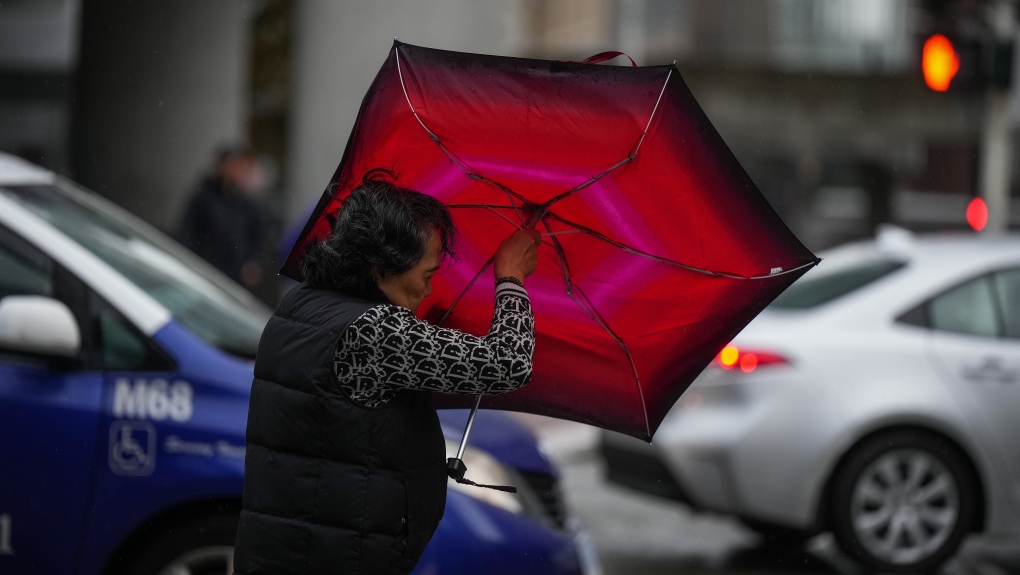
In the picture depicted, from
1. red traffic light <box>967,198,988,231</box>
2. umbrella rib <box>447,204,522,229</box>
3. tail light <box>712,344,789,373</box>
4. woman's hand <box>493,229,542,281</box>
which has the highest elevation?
red traffic light <box>967,198,988,231</box>

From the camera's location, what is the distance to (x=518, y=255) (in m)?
2.62

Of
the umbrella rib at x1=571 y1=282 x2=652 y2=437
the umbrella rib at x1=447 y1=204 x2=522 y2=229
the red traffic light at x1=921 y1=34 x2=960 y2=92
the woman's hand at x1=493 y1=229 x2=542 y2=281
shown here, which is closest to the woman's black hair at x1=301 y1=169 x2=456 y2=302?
the woman's hand at x1=493 y1=229 x2=542 y2=281

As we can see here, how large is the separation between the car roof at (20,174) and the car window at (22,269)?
359 millimetres

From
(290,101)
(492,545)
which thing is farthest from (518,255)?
(290,101)

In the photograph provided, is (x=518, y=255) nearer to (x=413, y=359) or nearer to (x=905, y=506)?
(x=413, y=359)

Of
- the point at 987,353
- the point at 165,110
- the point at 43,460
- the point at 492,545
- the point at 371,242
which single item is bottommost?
the point at 492,545

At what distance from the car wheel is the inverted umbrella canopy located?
130 inches

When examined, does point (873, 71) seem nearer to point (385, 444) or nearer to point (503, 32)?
point (503, 32)

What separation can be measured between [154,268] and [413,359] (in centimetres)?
253

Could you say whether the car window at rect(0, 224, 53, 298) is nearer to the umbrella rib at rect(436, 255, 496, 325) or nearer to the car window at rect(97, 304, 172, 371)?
the car window at rect(97, 304, 172, 371)

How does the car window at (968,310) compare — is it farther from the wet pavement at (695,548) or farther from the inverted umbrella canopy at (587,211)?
the inverted umbrella canopy at (587,211)

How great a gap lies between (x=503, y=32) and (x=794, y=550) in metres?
5.85

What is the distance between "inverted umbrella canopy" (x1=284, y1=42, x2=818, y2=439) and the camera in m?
2.59

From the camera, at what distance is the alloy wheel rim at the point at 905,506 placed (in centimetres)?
589
